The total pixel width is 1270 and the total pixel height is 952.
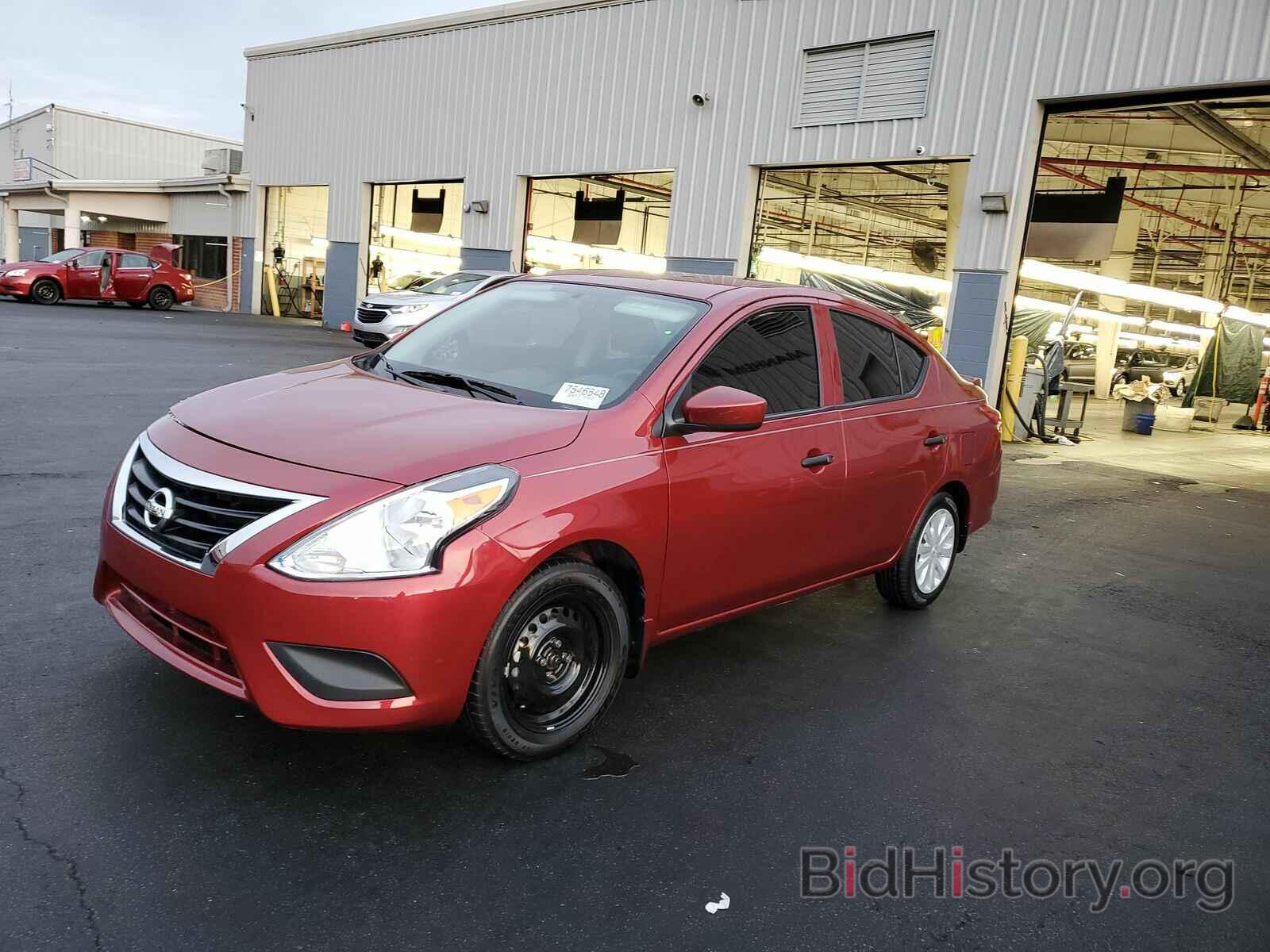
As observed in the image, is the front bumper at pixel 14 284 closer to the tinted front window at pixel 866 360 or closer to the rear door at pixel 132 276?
the rear door at pixel 132 276

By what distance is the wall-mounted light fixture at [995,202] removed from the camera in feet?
43.3

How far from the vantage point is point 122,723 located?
3.25 metres

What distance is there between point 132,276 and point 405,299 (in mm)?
11503

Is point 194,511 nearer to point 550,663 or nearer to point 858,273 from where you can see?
point 550,663

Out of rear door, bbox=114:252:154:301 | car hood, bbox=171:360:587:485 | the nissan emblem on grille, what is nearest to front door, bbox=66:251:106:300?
rear door, bbox=114:252:154:301

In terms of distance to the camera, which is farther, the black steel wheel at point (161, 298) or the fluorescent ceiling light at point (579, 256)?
the fluorescent ceiling light at point (579, 256)

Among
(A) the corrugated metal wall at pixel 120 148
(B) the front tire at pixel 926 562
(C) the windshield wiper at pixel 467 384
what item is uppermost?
(A) the corrugated metal wall at pixel 120 148

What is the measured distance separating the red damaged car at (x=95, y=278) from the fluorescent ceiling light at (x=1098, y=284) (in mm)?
20979

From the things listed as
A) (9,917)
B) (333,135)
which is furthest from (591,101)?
(9,917)

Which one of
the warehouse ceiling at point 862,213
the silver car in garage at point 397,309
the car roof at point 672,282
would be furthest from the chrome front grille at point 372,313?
the car roof at point 672,282

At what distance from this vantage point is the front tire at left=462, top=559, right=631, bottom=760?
3.02 metres

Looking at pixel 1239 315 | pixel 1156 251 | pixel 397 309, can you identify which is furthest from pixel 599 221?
pixel 1156 251

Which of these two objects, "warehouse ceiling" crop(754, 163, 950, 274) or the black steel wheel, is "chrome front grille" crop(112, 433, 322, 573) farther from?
the black steel wheel

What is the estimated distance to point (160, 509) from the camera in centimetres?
303
